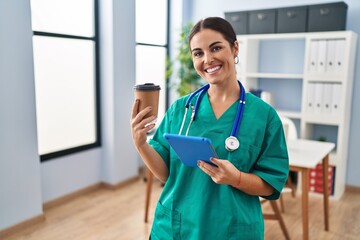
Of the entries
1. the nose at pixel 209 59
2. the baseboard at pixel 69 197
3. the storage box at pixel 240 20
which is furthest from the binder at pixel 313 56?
the nose at pixel 209 59

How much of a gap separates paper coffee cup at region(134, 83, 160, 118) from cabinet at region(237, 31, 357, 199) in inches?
110

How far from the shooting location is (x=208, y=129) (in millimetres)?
1088

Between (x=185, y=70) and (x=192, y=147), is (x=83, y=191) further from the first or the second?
(x=192, y=147)

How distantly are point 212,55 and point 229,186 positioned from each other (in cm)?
38

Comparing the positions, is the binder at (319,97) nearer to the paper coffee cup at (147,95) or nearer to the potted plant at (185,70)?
the potted plant at (185,70)

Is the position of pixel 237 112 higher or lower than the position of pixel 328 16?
lower

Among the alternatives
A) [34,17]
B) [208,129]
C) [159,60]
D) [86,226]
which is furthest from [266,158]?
[159,60]

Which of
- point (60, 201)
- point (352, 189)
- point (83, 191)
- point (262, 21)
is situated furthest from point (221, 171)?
point (352, 189)

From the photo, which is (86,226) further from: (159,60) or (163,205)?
(159,60)

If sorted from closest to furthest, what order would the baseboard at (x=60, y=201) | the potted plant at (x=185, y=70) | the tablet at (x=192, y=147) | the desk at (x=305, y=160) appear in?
the tablet at (x=192, y=147) < the desk at (x=305, y=160) < the baseboard at (x=60, y=201) < the potted plant at (x=185, y=70)

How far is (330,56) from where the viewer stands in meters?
3.38

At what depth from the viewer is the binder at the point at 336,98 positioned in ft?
11.0

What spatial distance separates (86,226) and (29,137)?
810mm

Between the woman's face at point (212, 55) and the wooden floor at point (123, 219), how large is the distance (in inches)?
75.2
